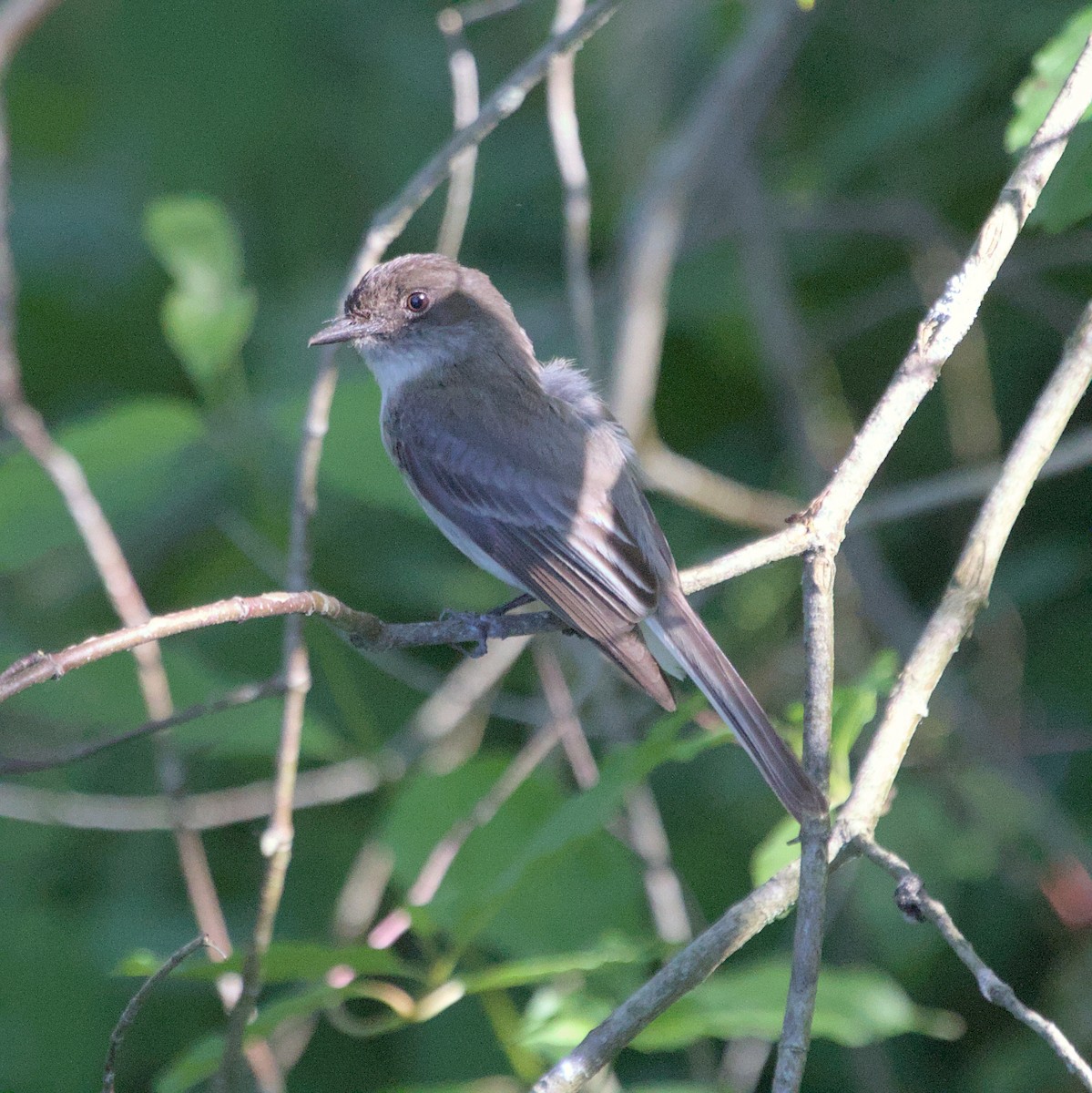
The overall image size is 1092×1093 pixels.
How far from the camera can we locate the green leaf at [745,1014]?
2494 mm

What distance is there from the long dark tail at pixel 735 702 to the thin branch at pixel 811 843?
0.15ft

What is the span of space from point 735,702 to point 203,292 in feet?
5.71

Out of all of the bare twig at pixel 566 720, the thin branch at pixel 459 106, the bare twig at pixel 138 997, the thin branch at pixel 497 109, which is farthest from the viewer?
the bare twig at pixel 566 720

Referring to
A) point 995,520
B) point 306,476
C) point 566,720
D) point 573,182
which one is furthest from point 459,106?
point 995,520

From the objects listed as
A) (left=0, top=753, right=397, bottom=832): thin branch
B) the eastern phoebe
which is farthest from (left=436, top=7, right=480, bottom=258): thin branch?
(left=0, top=753, right=397, bottom=832): thin branch

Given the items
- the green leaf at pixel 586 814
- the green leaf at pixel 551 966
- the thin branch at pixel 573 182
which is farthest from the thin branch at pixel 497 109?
the green leaf at pixel 551 966

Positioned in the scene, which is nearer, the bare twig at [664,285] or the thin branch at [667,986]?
the thin branch at [667,986]

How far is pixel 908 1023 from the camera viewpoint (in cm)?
270

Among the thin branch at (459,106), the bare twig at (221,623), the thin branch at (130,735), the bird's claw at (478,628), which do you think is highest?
the thin branch at (459,106)

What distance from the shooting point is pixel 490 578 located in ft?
17.3

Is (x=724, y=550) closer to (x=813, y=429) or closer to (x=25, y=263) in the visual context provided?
(x=813, y=429)

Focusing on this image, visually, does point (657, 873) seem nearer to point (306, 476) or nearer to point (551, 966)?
point (551, 966)

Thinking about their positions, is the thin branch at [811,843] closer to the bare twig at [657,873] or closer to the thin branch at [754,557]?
the thin branch at [754,557]

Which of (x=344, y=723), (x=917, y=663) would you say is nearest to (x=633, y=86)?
(x=344, y=723)
